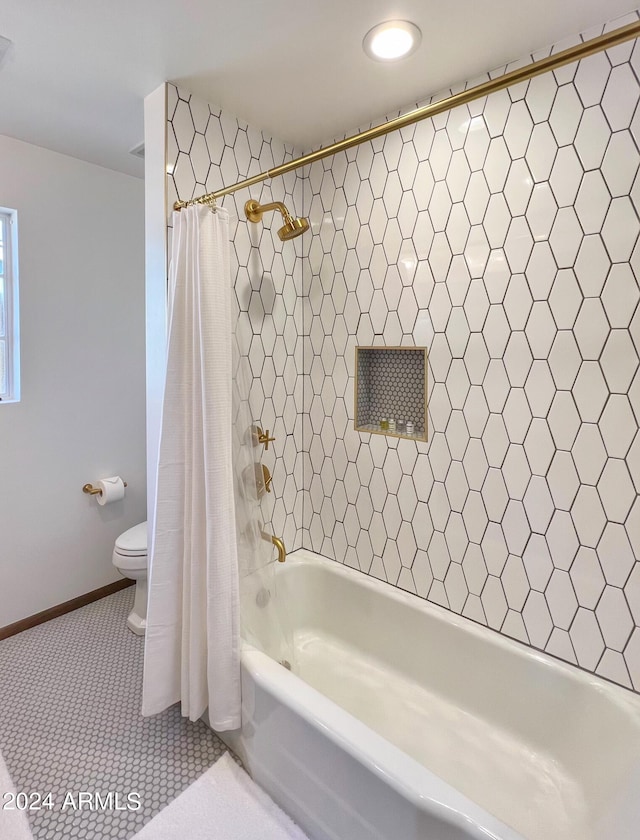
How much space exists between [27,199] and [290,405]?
171cm

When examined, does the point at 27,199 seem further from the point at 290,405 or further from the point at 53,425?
the point at 290,405

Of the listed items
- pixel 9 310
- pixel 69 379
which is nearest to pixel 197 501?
pixel 69 379

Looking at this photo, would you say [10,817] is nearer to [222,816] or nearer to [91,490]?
[222,816]

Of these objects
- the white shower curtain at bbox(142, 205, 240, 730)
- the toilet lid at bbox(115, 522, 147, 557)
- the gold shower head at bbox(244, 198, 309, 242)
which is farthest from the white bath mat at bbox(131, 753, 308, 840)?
the gold shower head at bbox(244, 198, 309, 242)

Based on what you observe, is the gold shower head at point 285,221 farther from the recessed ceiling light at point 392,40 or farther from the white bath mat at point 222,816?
the white bath mat at point 222,816

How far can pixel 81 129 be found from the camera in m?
2.19

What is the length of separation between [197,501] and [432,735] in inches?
48.7

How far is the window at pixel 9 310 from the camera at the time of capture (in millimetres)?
2396

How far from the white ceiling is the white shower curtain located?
1.76ft

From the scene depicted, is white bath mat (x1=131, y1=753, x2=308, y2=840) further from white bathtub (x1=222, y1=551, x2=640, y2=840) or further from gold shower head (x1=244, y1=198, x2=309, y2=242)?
gold shower head (x1=244, y1=198, x2=309, y2=242)

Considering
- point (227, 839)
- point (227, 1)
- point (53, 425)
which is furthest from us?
point (53, 425)

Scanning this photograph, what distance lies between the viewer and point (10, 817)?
5.00 ft

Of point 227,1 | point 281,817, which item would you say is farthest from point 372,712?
point 227,1

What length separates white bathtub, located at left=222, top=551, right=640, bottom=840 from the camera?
1.22 m
